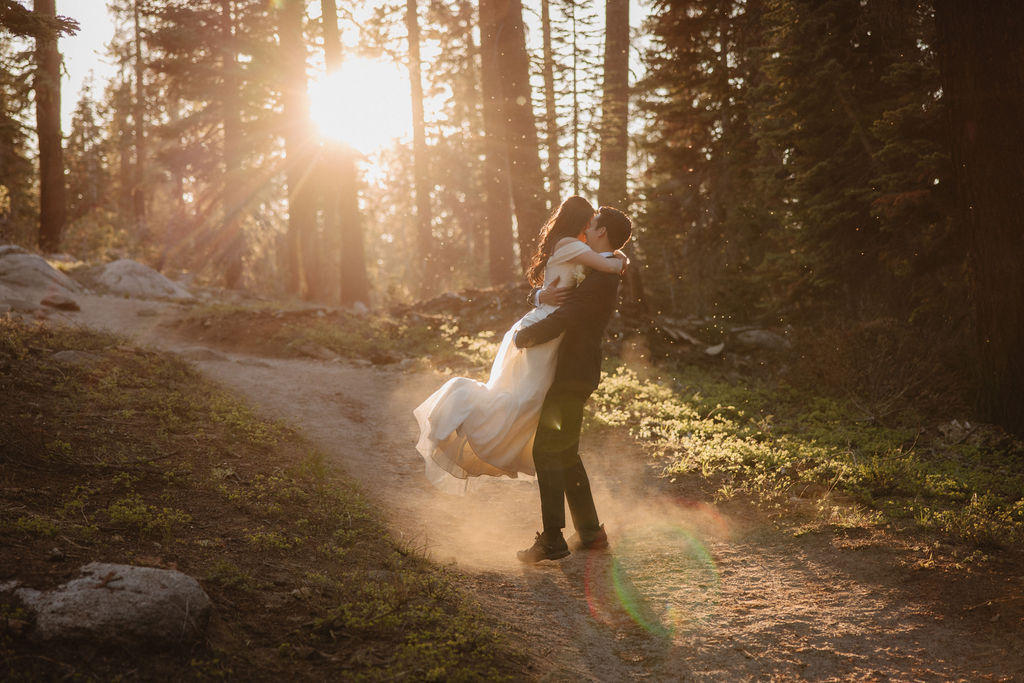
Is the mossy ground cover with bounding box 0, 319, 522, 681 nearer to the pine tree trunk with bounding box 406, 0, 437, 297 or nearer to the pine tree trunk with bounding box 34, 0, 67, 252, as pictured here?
the pine tree trunk with bounding box 34, 0, 67, 252

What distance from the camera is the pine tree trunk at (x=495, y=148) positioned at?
48.9ft

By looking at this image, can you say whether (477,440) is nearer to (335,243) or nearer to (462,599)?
(462,599)

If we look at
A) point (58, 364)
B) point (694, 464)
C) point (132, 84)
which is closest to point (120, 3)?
point (132, 84)

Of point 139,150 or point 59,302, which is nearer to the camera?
point 59,302

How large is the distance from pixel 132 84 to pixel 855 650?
Result: 54539 mm

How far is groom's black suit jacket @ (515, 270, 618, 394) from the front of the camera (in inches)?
205

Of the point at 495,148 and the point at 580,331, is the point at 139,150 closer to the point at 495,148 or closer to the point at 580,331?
the point at 495,148

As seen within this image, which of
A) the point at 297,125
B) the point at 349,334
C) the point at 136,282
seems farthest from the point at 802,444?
the point at 297,125

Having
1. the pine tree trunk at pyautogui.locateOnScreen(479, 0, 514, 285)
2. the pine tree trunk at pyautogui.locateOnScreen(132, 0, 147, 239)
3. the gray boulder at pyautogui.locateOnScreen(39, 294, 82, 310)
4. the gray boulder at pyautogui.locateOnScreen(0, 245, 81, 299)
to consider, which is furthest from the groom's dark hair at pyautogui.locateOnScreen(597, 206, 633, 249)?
the pine tree trunk at pyautogui.locateOnScreen(132, 0, 147, 239)

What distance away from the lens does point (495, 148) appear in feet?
52.0

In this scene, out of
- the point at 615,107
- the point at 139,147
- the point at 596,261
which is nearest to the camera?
the point at 596,261

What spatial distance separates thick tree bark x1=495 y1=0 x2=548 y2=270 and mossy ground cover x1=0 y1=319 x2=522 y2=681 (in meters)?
8.58

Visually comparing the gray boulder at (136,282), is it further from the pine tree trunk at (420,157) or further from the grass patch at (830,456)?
the grass patch at (830,456)

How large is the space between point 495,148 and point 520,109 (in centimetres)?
135
